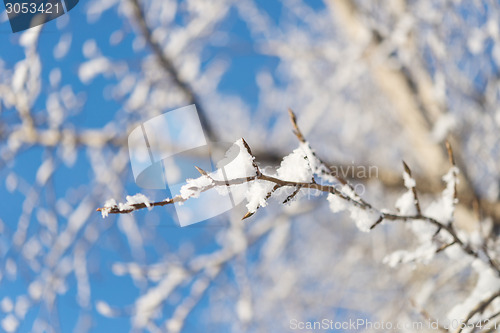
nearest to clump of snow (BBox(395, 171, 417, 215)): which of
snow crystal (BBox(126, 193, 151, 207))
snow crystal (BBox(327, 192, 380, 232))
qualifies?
snow crystal (BBox(327, 192, 380, 232))

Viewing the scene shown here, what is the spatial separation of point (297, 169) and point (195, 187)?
8.2 inches

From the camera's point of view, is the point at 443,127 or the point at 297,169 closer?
the point at 297,169

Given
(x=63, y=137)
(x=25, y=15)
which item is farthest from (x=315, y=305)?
(x=25, y=15)

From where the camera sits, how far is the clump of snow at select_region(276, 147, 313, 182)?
0.71 metres

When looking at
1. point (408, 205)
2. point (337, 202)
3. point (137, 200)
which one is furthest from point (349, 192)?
point (137, 200)

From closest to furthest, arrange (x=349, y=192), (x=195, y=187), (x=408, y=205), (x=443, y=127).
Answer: (x=195, y=187), (x=349, y=192), (x=408, y=205), (x=443, y=127)

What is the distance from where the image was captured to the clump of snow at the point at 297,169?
2.32ft

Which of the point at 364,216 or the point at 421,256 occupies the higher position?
the point at 364,216

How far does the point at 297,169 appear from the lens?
0.72m

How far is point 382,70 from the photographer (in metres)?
2.47

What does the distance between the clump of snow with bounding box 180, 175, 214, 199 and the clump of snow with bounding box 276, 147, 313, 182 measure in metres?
0.15

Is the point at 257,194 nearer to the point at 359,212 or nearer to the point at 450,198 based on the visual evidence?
the point at 359,212

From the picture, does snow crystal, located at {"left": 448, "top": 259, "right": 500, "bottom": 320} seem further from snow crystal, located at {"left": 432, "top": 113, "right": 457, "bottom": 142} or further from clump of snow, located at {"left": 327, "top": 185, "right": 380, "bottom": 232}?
snow crystal, located at {"left": 432, "top": 113, "right": 457, "bottom": 142}

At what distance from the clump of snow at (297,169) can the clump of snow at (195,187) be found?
5.8 inches
